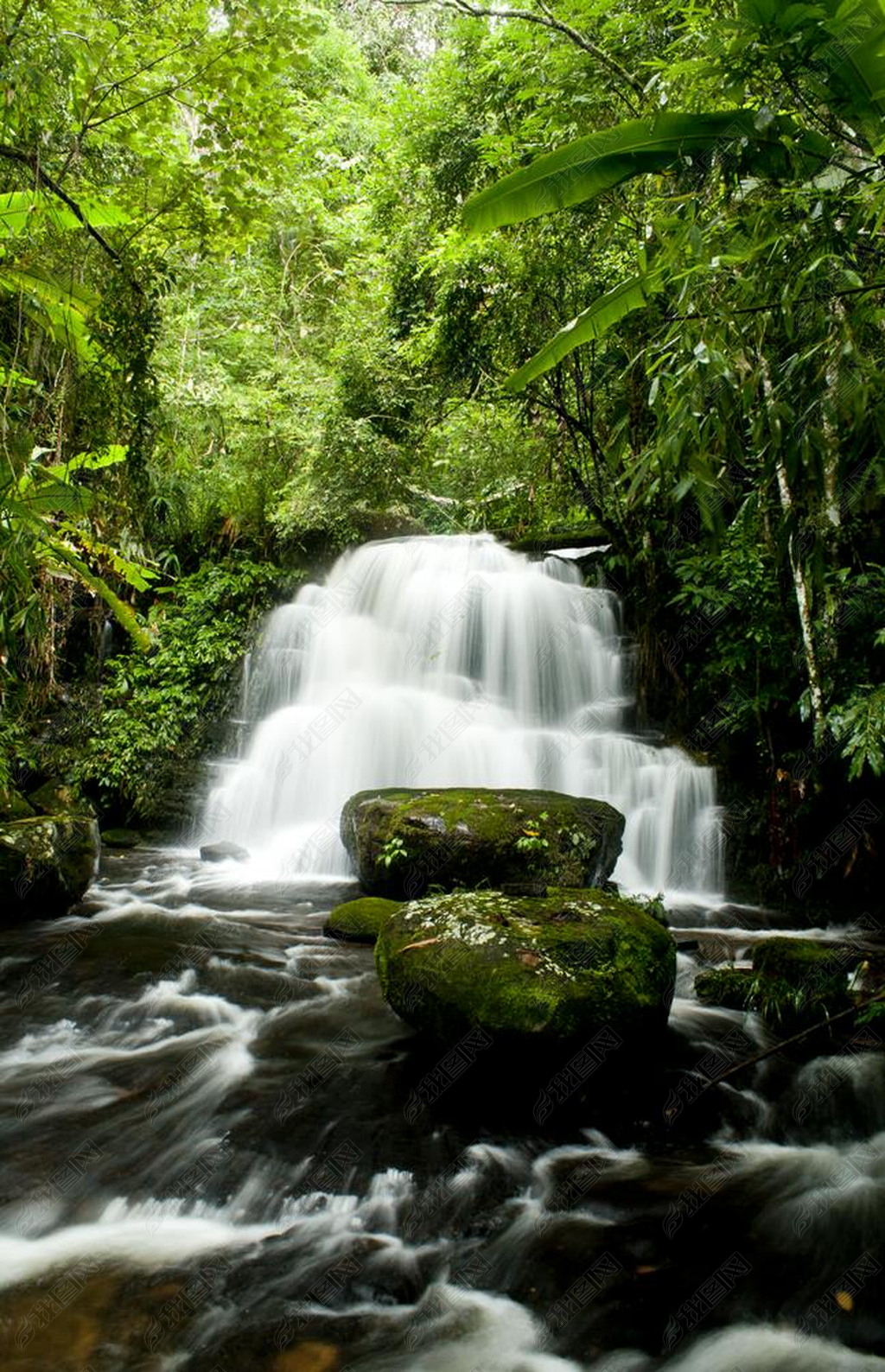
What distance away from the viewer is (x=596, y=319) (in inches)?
104

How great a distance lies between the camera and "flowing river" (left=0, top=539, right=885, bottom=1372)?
7.86 feet

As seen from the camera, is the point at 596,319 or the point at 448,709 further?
the point at 448,709

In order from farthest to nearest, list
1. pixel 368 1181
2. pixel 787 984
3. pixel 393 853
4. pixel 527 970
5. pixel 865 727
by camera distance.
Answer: pixel 393 853 < pixel 865 727 < pixel 787 984 < pixel 527 970 < pixel 368 1181

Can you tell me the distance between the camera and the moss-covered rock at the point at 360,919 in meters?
5.87

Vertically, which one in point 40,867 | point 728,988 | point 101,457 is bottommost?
point 728,988

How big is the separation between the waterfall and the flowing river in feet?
5.84

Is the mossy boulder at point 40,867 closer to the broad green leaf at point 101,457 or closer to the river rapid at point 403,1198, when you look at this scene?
the river rapid at point 403,1198

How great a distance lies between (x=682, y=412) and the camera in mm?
1985

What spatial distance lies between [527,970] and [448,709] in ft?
21.6

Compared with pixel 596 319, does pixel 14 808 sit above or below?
below

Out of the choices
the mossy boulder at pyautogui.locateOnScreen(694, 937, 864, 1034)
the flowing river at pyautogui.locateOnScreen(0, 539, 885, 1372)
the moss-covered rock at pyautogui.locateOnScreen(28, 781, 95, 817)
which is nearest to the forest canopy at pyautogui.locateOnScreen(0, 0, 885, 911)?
the moss-covered rock at pyautogui.locateOnScreen(28, 781, 95, 817)

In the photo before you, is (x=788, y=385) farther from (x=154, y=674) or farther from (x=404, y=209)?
(x=404, y=209)

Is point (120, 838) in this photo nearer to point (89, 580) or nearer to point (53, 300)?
point (89, 580)

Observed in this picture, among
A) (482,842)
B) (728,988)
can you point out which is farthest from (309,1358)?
(482,842)
